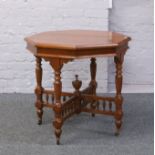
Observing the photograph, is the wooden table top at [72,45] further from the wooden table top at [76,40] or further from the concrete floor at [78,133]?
the concrete floor at [78,133]

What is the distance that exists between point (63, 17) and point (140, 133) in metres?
1.42

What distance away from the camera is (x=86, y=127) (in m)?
3.01

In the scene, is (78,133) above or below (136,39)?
below

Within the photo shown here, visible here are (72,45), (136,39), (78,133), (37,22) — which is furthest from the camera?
(136,39)

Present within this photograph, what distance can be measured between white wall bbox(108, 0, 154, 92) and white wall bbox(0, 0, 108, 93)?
8.2 inches

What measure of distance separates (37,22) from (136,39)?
100 centimetres

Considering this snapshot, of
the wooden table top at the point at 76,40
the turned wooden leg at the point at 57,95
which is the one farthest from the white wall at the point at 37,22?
the turned wooden leg at the point at 57,95

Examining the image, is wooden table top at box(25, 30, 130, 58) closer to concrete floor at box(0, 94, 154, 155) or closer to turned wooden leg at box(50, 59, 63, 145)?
turned wooden leg at box(50, 59, 63, 145)

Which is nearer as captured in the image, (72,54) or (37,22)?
(72,54)

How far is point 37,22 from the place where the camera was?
A: 3738mm

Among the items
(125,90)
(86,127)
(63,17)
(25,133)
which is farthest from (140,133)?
(63,17)

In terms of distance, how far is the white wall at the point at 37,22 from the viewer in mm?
3701

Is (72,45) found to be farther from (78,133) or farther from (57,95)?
(78,133)

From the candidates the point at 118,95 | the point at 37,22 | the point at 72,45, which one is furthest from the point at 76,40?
the point at 37,22
